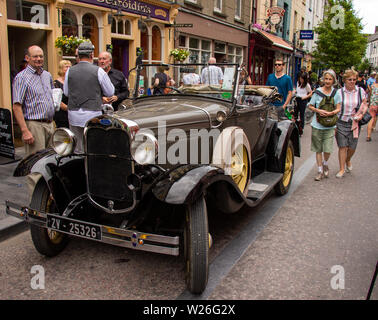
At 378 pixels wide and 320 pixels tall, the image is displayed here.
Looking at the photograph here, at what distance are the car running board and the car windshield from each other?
108 cm

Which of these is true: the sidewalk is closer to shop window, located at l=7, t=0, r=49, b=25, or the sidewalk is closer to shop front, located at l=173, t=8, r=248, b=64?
shop window, located at l=7, t=0, r=49, b=25

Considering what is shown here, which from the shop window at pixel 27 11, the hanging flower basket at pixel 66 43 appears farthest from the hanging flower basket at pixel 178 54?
the shop window at pixel 27 11

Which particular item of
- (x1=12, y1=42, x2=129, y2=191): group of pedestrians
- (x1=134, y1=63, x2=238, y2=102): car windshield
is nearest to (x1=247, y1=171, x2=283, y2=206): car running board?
(x1=134, y1=63, x2=238, y2=102): car windshield

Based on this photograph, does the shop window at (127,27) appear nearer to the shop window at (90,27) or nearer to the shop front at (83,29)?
the shop front at (83,29)

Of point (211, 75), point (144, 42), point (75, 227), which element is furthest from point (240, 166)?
point (144, 42)

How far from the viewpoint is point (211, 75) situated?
4531 mm

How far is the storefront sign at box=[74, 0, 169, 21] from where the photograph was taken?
9.91m

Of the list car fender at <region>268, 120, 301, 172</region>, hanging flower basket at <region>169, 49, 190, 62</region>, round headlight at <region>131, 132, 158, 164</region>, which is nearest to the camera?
round headlight at <region>131, 132, 158, 164</region>

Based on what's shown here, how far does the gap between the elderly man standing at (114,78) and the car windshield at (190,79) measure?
3.78 ft

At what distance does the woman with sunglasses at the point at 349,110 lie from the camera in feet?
21.1

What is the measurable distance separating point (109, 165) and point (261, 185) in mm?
2162

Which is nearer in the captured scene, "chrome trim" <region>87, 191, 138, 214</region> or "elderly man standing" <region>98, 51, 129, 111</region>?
"chrome trim" <region>87, 191, 138, 214</region>

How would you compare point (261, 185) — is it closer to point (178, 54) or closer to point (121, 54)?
point (121, 54)

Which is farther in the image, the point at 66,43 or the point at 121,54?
A: the point at 121,54
